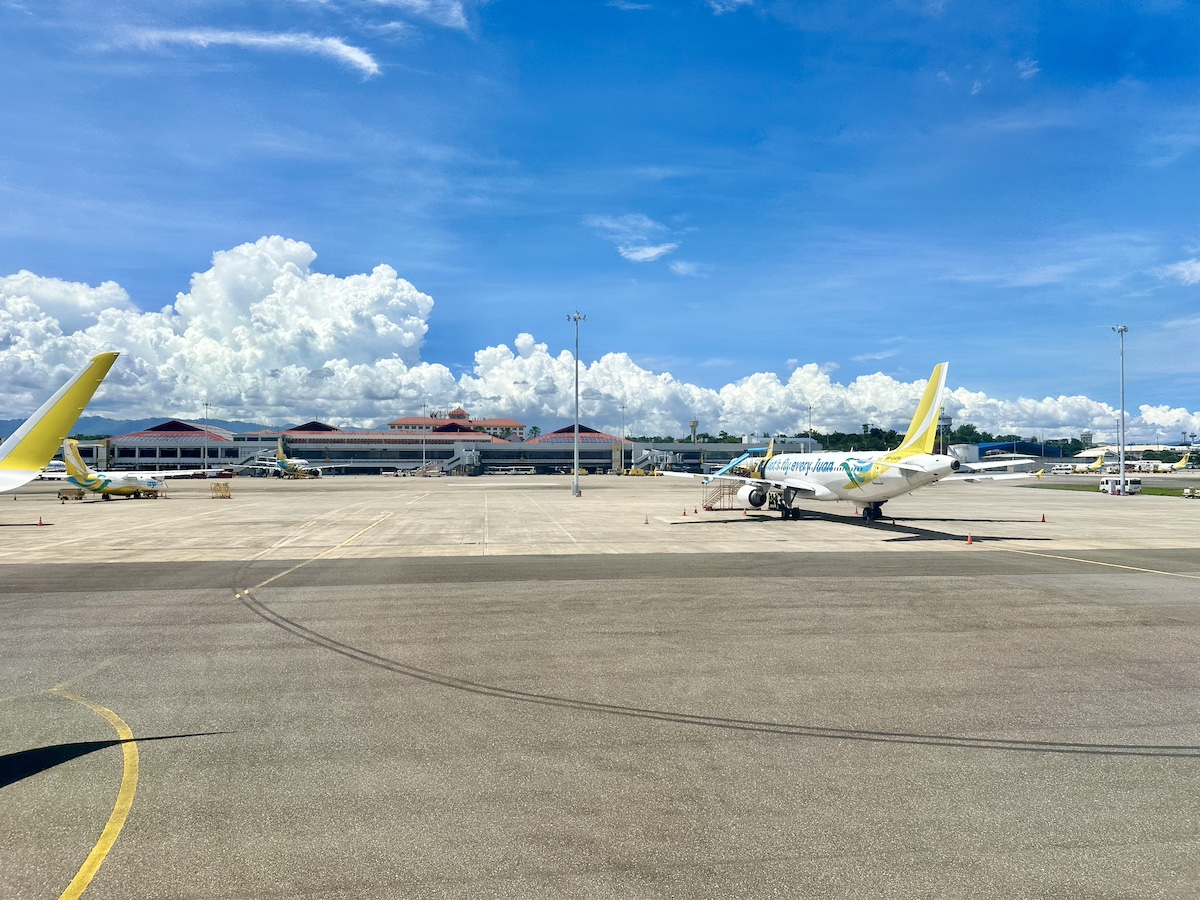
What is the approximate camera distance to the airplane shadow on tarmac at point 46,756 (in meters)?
8.62

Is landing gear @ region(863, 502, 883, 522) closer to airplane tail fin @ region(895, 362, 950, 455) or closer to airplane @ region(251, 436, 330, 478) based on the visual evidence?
airplane tail fin @ region(895, 362, 950, 455)

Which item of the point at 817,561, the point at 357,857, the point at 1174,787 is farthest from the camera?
the point at 817,561

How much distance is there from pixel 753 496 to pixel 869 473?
9.42 metres

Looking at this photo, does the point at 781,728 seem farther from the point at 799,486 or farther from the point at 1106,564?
the point at 799,486

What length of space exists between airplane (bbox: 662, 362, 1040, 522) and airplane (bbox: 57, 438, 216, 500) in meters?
47.2

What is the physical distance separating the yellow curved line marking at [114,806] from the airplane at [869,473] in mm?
32783

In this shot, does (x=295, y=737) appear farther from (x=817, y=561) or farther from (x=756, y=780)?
(x=817, y=561)

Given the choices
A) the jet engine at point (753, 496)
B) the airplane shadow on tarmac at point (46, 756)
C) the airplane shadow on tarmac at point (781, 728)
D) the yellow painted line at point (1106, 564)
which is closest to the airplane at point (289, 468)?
the jet engine at point (753, 496)

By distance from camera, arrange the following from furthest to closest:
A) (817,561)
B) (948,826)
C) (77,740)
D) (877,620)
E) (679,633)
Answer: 1. (817,561)
2. (877,620)
3. (679,633)
4. (77,740)
5. (948,826)

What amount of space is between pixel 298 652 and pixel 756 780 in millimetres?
9266

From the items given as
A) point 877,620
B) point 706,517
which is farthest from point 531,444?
point 877,620

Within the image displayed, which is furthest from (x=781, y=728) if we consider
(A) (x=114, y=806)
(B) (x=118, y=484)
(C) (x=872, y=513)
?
(B) (x=118, y=484)

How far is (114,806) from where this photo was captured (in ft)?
25.6

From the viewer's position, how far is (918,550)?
3055 cm
